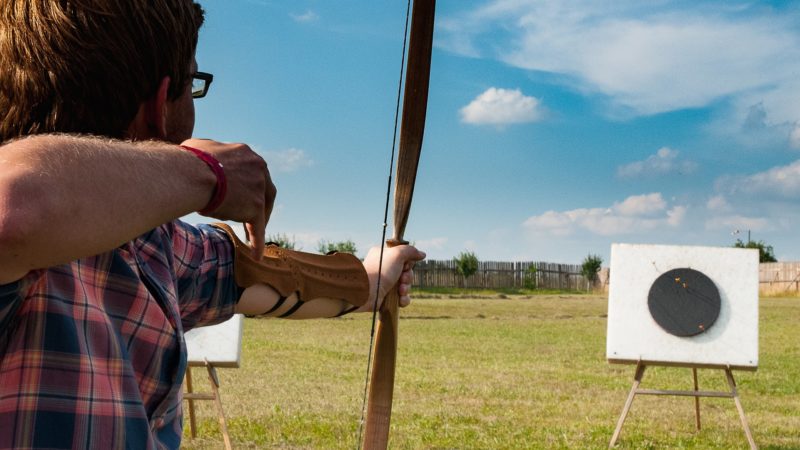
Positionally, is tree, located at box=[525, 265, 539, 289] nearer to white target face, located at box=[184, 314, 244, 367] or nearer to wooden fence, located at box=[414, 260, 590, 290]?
wooden fence, located at box=[414, 260, 590, 290]

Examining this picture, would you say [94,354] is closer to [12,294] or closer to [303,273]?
[12,294]

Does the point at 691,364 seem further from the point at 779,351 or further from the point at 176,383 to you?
the point at 779,351

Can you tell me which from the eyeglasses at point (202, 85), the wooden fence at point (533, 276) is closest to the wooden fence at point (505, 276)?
the wooden fence at point (533, 276)

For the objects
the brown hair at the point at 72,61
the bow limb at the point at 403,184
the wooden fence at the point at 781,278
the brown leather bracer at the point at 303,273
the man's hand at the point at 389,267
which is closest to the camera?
the brown hair at the point at 72,61

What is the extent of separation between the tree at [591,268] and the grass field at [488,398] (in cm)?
2413

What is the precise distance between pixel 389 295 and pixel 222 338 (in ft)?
9.49

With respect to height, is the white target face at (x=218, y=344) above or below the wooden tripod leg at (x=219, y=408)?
above

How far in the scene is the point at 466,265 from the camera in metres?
32.6

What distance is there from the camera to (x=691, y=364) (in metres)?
4.88

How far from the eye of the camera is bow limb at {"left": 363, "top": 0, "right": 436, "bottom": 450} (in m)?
1.49

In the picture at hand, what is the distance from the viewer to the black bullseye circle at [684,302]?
4.98m

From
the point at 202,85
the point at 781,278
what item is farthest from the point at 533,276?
the point at 202,85

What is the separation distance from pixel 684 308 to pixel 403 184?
12.9ft

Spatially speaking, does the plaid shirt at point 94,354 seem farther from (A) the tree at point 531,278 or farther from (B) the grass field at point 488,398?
(A) the tree at point 531,278
